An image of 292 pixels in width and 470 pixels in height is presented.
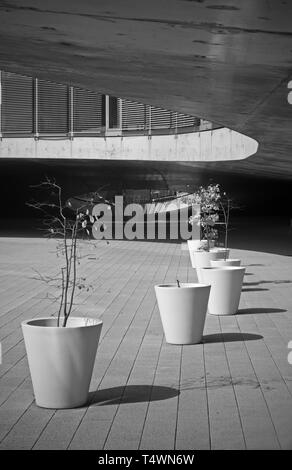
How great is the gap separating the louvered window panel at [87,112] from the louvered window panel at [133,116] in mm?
1325

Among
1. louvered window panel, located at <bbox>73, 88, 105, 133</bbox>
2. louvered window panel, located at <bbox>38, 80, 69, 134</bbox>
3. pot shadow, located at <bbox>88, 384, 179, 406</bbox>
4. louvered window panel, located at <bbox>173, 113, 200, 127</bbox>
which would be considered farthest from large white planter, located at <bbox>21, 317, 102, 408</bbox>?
louvered window panel, located at <bbox>38, 80, 69, 134</bbox>

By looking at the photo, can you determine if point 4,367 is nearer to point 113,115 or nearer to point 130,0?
point 130,0

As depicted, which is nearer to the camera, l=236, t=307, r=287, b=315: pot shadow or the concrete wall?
l=236, t=307, r=287, b=315: pot shadow

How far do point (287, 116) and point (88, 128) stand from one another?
76.5ft

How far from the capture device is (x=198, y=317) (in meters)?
10.9

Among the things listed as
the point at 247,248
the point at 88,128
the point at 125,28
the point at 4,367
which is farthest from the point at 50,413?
the point at 88,128

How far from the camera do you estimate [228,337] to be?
1161 cm

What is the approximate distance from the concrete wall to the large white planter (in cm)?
2119

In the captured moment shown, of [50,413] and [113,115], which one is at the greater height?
[113,115]

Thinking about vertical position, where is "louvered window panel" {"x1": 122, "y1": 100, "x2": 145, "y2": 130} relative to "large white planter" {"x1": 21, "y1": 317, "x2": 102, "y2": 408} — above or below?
above

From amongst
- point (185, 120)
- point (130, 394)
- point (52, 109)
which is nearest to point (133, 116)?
point (185, 120)

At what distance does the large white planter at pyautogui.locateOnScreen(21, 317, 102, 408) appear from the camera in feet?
24.5

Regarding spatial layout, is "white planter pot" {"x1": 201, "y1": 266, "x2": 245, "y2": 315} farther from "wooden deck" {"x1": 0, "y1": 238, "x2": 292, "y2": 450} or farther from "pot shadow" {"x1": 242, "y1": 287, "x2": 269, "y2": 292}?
"pot shadow" {"x1": 242, "y1": 287, "x2": 269, "y2": 292}

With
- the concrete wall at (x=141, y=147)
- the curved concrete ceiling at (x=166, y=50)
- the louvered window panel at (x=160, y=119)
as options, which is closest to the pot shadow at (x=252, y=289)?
the curved concrete ceiling at (x=166, y=50)
